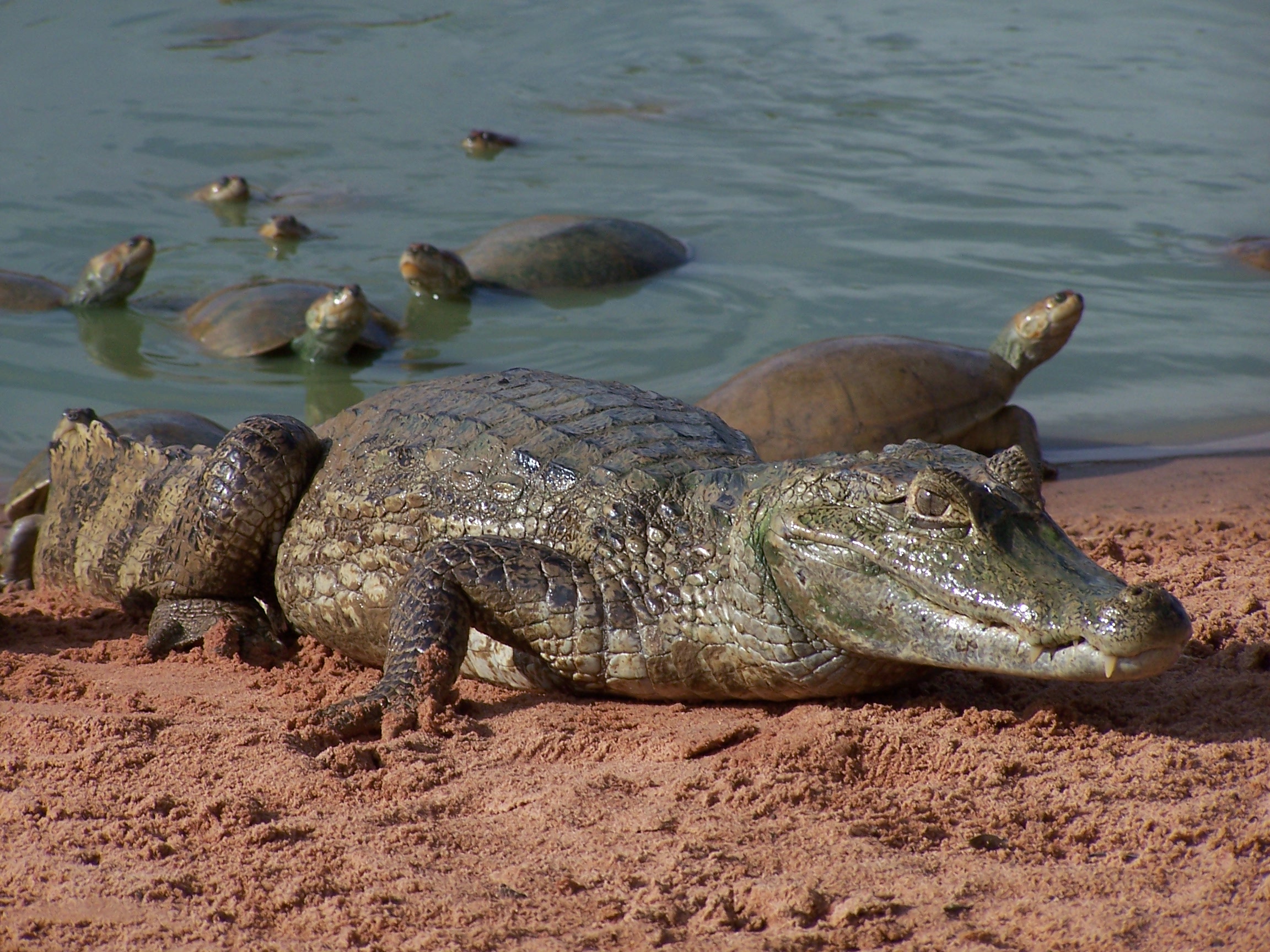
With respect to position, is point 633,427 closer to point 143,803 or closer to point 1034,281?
point 143,803

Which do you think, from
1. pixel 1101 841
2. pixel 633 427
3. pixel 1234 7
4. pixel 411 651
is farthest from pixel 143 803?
pixel 1234 7

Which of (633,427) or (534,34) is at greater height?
(534,34)

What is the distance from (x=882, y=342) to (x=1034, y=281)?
344 centimetres

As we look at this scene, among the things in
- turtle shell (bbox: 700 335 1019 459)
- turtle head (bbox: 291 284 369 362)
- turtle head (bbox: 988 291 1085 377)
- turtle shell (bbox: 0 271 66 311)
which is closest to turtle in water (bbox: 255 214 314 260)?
turtle shell (bbox: 0 271 66 311)

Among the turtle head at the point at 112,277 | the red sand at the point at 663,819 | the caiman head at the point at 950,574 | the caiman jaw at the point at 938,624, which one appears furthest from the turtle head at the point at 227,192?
the caiman jaw at the point at 938,624

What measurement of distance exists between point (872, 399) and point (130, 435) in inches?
144

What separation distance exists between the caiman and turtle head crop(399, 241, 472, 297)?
15.9 ft

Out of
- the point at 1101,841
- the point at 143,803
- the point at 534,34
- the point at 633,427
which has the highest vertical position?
the point at 534,34

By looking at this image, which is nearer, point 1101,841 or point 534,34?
point 1101,841

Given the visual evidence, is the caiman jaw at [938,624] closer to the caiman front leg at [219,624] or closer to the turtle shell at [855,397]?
the caiman front leg at [219,624]

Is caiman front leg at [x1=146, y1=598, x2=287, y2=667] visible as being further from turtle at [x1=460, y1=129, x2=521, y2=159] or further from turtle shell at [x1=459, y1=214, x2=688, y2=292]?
turtle at [x1=460, y1=129, x2=521, y2=159]

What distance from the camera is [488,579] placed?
3.47m

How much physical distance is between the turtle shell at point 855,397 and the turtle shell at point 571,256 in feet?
11.0

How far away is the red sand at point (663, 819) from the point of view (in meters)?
2.22
